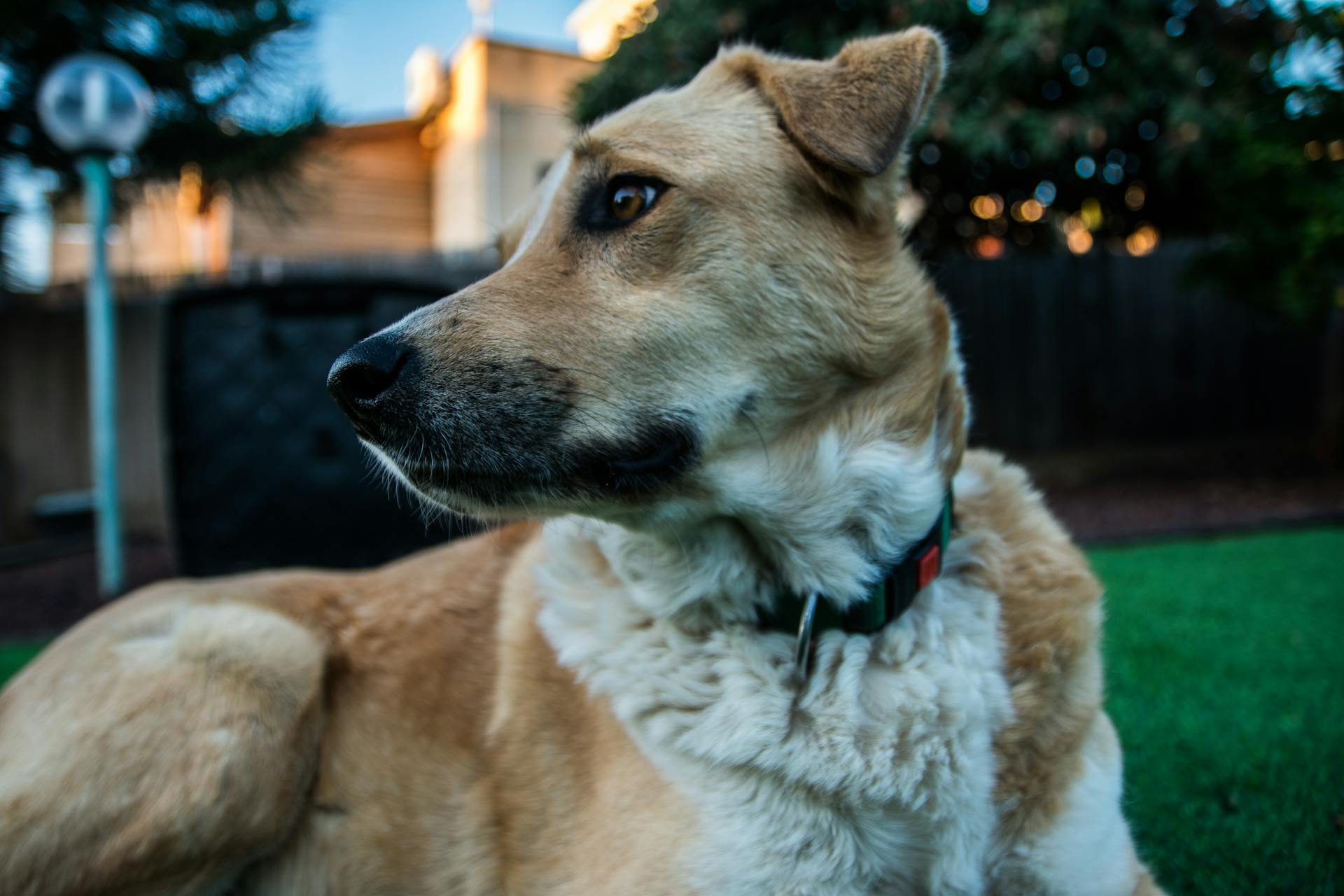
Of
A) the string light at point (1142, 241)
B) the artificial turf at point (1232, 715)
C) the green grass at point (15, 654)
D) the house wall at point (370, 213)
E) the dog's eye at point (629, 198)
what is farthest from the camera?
the house wall at point (370, 213)

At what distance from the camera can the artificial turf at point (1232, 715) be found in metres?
1.93

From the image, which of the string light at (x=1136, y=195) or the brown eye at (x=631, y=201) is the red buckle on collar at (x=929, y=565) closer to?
the brown eye at (x=631, y=201)

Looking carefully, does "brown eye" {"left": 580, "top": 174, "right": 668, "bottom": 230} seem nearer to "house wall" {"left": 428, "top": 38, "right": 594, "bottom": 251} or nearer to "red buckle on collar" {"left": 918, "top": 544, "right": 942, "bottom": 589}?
"red buckle on collar" {"left": 918, "top": 544, "right": 942, "bottom": 589}

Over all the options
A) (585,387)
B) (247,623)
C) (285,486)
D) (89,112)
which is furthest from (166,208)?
(585,387)

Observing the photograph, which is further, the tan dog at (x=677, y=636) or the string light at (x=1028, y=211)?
the string light at (x=1028, y=211)

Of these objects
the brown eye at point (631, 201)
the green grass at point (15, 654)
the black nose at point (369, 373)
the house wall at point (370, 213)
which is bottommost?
the green grass at point (15, 654)

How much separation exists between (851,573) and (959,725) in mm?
318

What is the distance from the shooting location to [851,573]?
5.35 ft

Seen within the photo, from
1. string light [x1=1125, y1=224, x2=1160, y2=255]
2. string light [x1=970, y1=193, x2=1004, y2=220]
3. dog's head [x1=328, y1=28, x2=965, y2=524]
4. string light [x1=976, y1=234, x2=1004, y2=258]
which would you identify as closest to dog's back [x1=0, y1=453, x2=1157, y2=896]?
dog's head [x1=328, y1=28, x2=965, y2=524]

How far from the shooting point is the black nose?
4.61ft

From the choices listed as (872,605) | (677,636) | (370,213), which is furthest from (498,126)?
(872,605)

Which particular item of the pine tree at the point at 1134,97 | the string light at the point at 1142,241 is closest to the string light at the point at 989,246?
the pine tree at the point at 1134,97

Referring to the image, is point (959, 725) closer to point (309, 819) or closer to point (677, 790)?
point (677, 790)

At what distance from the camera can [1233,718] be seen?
2.66m
